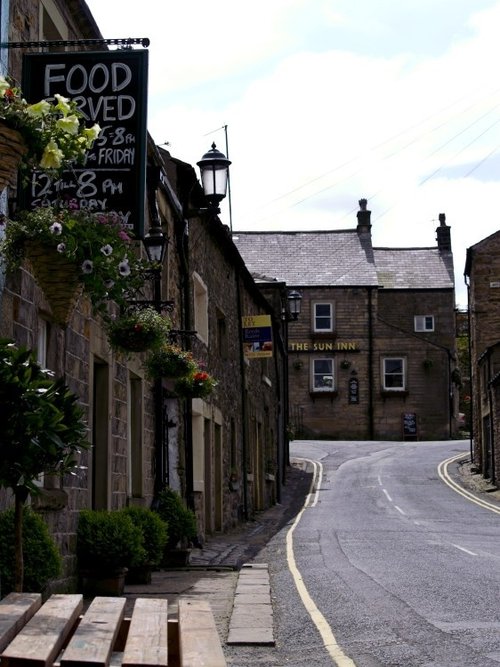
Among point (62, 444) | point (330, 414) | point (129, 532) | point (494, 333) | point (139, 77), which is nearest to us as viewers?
point (62, 444)

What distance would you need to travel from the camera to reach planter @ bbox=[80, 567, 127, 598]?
11.2 metres

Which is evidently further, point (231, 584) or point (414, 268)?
point (414, 268)

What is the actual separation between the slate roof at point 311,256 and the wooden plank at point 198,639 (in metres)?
52.9

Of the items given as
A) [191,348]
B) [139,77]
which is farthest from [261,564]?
[139,77]

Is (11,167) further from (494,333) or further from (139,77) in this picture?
(494,333)

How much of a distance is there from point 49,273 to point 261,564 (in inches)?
255

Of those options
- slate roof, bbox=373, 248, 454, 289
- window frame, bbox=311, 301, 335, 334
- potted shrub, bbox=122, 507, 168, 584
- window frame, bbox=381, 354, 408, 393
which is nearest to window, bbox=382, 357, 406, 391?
window frame, bbox=381, 354, 408, 393

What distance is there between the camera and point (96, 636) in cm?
402

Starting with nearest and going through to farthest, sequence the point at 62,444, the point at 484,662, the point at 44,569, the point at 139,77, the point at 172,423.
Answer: the point at 62,444 → the point at 484,662 → the point at 44,569 → the point at 139,77 → the point at 172,423

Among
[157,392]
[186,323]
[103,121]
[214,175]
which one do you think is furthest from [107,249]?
[186,323]

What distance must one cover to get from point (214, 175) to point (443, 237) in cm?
5016

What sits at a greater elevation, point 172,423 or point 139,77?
point 139,77

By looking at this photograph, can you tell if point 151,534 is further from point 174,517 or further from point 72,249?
point 72,249

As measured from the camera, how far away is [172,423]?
55.7ft
